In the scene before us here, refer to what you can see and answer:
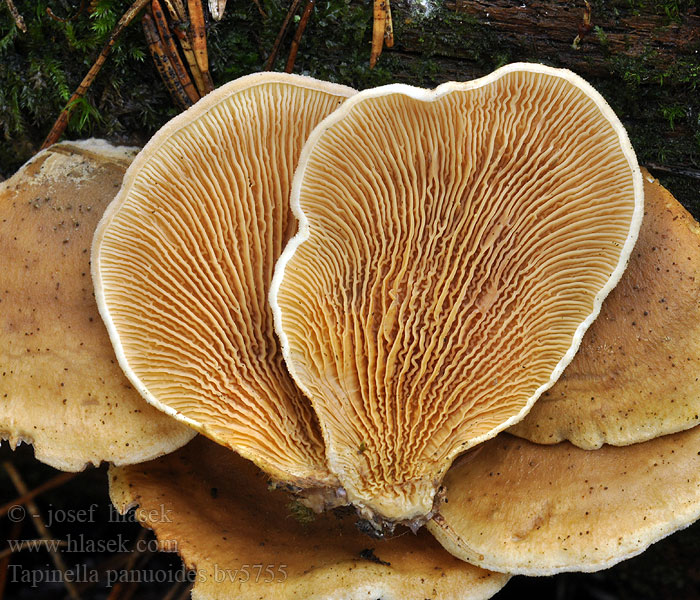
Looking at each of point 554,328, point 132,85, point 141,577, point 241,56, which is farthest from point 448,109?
point 141,577

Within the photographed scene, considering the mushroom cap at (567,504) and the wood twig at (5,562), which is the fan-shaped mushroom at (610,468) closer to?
the mushroom cap at (567,504)

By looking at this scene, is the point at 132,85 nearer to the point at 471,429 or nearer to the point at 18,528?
the point at 471,429

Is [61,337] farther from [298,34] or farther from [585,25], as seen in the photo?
[585,25]

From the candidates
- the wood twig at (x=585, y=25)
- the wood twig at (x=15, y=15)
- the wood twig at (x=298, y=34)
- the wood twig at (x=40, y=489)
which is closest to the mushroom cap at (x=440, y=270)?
the wood twig at (x=585, y=25)

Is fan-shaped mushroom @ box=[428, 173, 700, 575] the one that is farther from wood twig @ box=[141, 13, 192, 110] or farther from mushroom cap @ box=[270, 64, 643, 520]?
wood twig @ box=[141, 13, 192, 110]

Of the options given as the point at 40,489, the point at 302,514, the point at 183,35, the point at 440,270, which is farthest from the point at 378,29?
the point at 40,489
